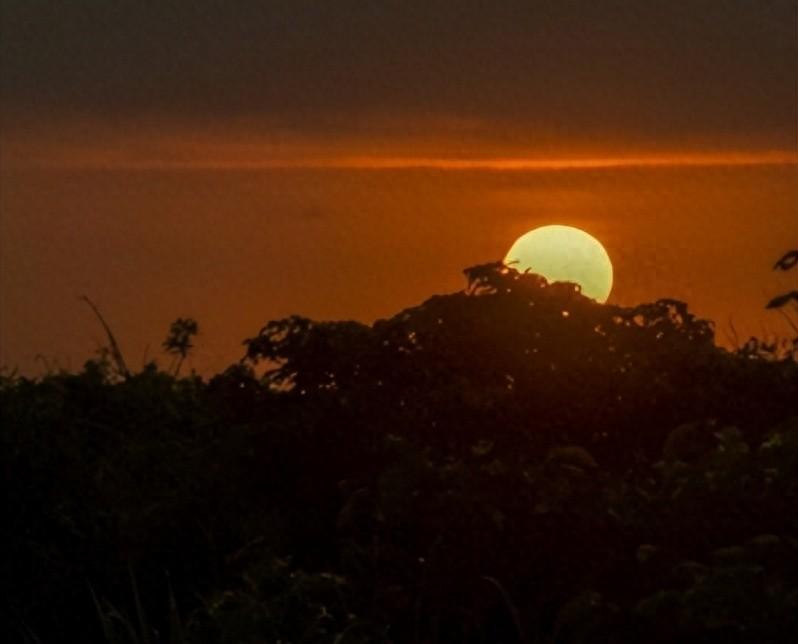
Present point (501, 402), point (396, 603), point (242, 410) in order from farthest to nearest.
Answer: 1. point (242, 410)
2. point (501, 402)
3. point (396, 603)

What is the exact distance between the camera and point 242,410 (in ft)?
32.7

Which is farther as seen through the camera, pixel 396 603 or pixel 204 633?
pixel 204 633

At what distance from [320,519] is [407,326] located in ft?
3.71

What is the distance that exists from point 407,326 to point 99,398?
132 inches

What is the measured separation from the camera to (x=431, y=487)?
7707mm

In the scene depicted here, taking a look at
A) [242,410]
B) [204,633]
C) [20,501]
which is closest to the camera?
[204,633]

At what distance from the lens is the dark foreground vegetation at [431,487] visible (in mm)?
6855

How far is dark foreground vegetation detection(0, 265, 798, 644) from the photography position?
22.5 feet

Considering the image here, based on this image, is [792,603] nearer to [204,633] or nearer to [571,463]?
[571,463]

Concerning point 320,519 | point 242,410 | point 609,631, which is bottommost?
A: point 609,631

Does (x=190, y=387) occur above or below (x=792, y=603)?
above

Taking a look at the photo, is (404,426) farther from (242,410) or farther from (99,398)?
(99,398)

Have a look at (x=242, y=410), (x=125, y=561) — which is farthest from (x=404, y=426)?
(x=125, y=561)

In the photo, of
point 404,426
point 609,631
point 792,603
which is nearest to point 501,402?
point 404,426
